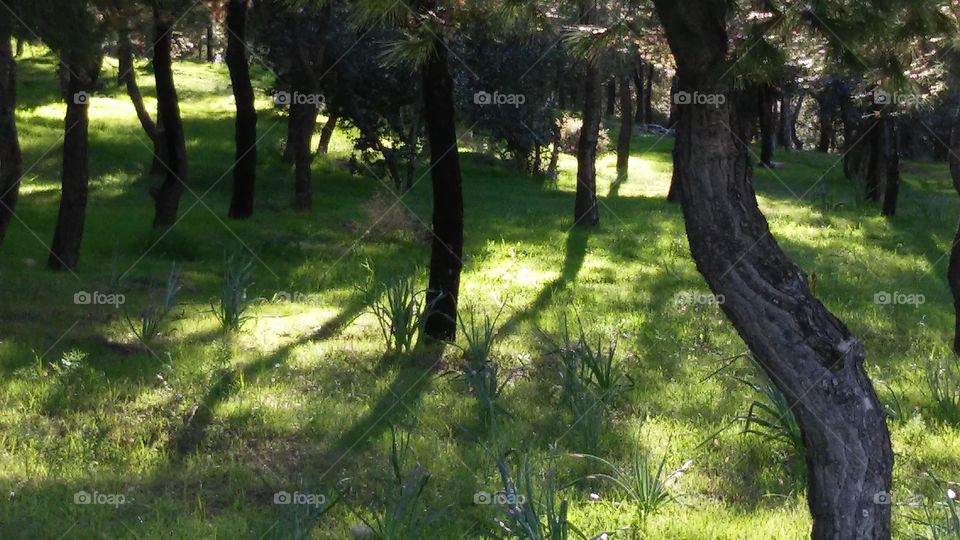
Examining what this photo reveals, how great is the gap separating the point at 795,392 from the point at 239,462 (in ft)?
11.6

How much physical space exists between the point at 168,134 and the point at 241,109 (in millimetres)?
1951

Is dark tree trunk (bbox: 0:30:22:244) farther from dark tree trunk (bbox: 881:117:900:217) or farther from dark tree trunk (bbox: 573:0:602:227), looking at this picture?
dark tree trunk (bbox: 881:117:900:217)

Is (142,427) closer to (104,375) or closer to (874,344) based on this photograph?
(104,375)

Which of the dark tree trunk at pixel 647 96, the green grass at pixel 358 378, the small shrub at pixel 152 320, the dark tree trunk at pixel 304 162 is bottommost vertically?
the green grass at pixel 358 378

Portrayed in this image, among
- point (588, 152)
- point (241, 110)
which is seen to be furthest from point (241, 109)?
point (588, 152)

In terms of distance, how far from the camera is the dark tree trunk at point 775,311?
434 cm

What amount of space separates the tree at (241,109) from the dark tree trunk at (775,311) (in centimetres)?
1258

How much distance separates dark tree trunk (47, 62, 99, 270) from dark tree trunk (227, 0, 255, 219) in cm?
325

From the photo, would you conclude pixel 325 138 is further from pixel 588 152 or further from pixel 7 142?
pixel 7 142

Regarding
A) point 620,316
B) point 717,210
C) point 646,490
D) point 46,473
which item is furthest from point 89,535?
point 620,316

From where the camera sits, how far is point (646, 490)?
5777 millimetres

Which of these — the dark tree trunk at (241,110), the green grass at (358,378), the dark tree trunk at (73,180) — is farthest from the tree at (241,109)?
the dark tree trunk at (73,180)

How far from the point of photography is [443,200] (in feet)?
32.3

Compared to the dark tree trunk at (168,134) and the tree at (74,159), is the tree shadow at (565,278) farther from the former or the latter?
the dark tree trunk at (168,134)
